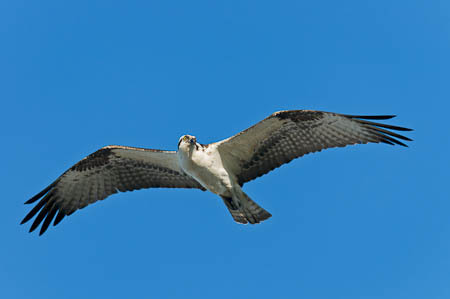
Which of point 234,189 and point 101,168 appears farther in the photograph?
point 101,168

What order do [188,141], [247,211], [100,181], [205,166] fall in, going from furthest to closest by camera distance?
[100,181], [247,211], [205,166], [188,141]

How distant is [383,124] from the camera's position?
11789 mm

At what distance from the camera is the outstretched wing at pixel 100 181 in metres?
13.1

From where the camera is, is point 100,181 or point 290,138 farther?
point 100,181

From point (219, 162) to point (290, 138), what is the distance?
1.51 m

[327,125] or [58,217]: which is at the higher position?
[327,125]

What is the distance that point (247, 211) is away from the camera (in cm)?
1223

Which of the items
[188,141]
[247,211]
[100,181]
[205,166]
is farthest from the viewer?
[100,181]

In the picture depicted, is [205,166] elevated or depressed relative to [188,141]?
depressed

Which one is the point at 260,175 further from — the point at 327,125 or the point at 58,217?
the point at 58,217

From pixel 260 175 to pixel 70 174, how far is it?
13.5 feet

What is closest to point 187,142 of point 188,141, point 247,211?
point 188,141

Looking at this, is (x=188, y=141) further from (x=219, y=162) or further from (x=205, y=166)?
(x=219, y=162)

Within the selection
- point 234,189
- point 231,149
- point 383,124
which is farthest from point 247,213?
point 383,124
